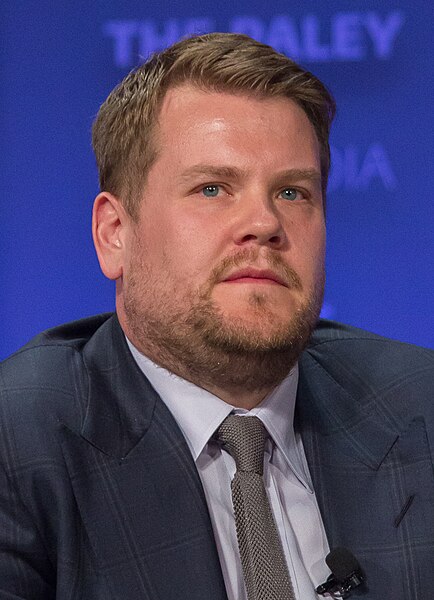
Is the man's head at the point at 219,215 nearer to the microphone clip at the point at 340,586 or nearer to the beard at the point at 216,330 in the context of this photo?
the beard at the point at 216,330

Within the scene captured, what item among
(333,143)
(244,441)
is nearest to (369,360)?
(244,441)

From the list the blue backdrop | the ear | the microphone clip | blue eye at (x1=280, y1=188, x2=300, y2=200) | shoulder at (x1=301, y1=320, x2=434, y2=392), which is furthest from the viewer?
the blue backdrop

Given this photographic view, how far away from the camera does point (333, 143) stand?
3441 mm

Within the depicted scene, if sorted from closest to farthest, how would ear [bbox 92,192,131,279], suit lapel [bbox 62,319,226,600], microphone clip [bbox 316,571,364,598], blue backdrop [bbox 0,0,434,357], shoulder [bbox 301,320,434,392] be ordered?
suit lapel [bbox 62,319,226,600]
microphone clip [bbox 316,571,364,598]
ear [bbox 92,192,131,279]
shoulder [bbox 301,320,434,392]
blue backdrop [bbox 0,0,434,357]

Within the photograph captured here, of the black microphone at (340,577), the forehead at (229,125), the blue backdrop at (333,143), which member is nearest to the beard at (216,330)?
the forehead at (229,125)

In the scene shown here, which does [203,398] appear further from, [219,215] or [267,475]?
[219,215]

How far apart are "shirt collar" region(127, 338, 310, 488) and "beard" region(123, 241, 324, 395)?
0.07 feet

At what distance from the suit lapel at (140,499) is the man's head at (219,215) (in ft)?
0.51

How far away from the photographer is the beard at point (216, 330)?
1.98 m

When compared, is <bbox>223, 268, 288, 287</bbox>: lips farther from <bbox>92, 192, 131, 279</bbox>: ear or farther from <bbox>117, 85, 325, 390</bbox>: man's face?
<bbox>92, 192, 131, 279</bbox>: ear

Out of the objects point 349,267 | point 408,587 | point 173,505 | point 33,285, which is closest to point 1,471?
point 173,505

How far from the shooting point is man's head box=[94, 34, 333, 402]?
198 centimetres

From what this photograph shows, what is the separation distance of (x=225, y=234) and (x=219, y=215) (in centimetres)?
5

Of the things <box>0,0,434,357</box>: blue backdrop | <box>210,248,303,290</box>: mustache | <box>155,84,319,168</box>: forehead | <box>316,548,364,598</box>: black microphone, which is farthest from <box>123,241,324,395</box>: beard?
<box>0,0,434,357</box>: blue backdrop
